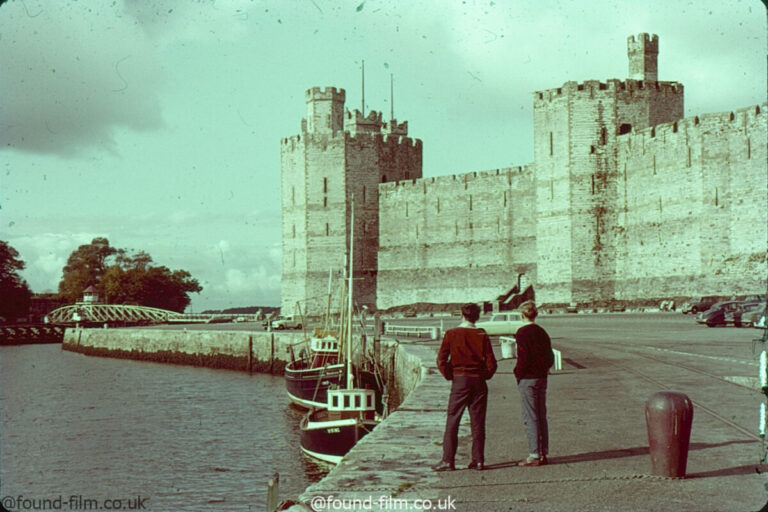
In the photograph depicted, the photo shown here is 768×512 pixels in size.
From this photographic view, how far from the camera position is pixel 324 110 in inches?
2212

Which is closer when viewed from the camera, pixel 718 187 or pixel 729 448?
pixel 729 448

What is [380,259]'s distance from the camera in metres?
54.9

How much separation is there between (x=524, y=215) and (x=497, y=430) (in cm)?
3844

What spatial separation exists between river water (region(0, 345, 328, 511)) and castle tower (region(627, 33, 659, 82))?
21.8 meters

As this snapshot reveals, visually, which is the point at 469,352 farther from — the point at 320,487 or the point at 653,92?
the point at 653,92

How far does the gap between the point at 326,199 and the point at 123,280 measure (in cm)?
Result: 3586

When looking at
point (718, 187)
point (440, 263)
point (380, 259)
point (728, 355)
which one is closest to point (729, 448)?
point (728, 355)

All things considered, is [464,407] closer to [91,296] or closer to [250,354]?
[250,354]

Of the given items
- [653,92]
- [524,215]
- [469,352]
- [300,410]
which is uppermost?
[653,92]

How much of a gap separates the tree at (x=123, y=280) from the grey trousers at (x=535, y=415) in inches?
3088

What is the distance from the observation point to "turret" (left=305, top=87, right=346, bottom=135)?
56.0 meters

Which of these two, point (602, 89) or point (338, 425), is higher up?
point (602, 89)

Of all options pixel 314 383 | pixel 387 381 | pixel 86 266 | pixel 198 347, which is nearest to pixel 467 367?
pixel 387 381

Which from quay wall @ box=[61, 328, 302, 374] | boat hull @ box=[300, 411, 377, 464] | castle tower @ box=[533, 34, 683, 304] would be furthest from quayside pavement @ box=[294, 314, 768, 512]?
castle tower @ box=[533, 34, 683, 304]
